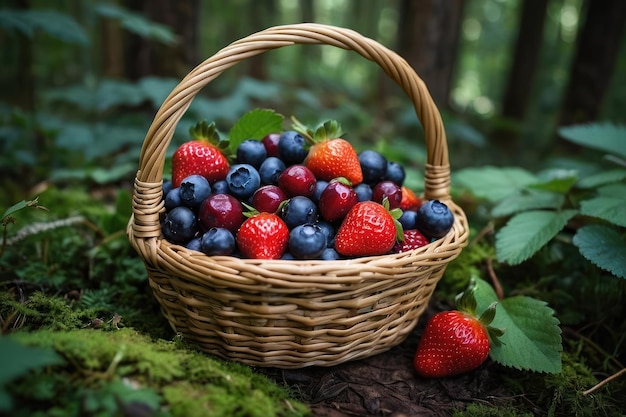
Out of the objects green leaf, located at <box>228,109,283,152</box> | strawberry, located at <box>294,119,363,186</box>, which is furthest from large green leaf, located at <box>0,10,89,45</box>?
strawberry, located at <box>294,119,363,186</box>

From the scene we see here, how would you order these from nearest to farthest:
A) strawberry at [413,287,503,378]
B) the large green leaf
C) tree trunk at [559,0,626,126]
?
strawberry at [413,287,503,378] < the large green leaf < tree trunk at [559,0,626,126]

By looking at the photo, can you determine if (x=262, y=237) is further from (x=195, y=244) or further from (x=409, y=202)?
(x=409, y=202)

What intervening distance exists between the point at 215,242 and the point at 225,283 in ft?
0.46

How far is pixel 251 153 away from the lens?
61.9 inches

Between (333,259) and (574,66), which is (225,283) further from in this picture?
(574,66)

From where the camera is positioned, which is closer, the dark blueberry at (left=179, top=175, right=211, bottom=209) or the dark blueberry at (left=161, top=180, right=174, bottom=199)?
the dark blueberry at (left=179, top=175, right=211, bottom=209)

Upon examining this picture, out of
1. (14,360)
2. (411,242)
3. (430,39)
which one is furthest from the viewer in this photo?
(430,39)

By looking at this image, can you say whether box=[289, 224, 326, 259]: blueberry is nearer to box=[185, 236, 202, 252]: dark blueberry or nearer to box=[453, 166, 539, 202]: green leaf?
box=[185, 236, 202, 252]: dark blueberry

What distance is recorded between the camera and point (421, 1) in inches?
155

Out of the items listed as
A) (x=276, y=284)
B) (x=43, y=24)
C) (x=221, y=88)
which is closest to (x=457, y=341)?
(x=276, y=284)

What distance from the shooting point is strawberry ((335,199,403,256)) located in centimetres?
130

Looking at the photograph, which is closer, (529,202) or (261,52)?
(261,52)

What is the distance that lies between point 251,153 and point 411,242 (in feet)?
2.09

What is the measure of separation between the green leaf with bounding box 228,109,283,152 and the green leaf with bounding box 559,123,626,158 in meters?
1.56
